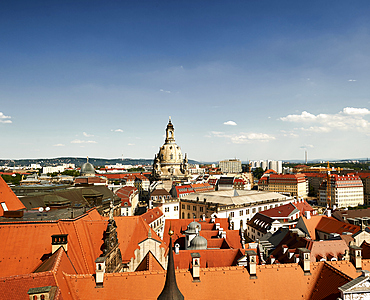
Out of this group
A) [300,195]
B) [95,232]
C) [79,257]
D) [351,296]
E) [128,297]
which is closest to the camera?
[351,296]

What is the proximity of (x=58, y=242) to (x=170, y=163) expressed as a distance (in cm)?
12464

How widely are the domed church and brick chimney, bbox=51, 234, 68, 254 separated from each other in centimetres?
11840

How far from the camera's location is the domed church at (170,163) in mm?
142500

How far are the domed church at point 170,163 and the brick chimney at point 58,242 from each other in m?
118

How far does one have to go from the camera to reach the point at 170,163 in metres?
145

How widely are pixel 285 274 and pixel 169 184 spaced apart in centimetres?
9979

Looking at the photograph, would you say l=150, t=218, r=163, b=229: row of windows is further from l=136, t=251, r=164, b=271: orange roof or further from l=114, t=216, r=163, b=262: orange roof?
l=136, t=251, r=164, b=271: orange roof

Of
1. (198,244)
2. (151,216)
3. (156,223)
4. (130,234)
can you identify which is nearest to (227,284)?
(198,244)

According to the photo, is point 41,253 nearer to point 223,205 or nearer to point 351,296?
point 351,296

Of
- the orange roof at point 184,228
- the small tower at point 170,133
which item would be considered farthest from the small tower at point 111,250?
the small tower at point 170,133

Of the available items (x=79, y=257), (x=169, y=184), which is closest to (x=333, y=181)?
(x=169, y=184)

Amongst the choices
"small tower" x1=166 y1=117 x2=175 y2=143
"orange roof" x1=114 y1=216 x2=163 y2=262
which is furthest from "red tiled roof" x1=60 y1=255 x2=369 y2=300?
"small tower" x1=166 y1=117 x2=175 y2=143

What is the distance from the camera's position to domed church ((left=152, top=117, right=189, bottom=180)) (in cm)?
14250

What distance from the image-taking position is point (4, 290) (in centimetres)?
1470
